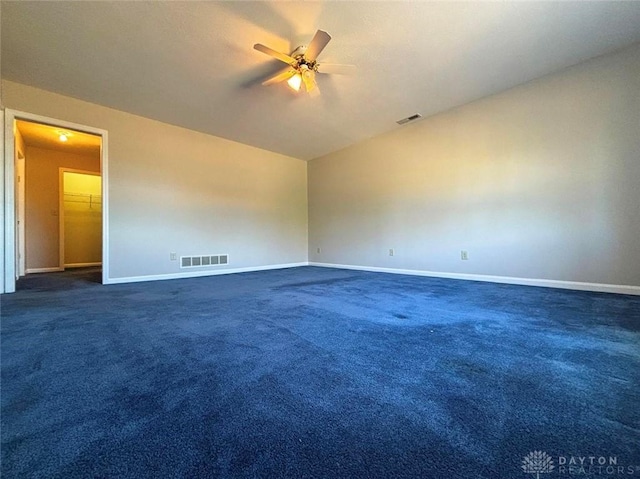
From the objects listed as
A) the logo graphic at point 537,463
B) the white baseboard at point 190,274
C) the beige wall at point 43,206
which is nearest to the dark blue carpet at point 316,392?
the logo graphic at point 537,463

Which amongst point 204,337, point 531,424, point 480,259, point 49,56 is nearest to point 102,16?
point 49,56

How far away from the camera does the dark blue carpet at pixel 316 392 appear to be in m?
0.76

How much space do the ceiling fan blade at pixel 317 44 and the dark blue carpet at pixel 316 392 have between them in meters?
2.37

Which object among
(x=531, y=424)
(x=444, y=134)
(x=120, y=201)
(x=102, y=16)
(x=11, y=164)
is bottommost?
(x=531, y=424)

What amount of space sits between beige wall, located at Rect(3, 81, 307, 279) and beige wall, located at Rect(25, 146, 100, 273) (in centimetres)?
296

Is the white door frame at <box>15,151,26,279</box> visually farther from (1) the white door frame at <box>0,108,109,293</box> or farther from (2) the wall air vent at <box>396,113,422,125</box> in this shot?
(2) the wall air vent at <box>396,113,422,125</box>

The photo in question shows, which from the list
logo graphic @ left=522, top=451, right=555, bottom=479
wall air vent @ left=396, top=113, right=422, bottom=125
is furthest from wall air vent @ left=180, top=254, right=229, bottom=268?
logo graphic @ left=522, top=451, right=555, bottom=479

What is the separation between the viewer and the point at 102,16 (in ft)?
7.24

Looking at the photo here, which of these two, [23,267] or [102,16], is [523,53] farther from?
[23,267]

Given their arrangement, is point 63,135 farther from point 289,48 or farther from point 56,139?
point 289,48

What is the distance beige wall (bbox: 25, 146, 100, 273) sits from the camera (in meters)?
5.23

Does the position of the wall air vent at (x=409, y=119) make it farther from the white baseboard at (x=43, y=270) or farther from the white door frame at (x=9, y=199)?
the white baseboard at (x=43, y=270)

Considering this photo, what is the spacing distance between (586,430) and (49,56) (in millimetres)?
4942

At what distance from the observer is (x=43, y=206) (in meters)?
5.38
